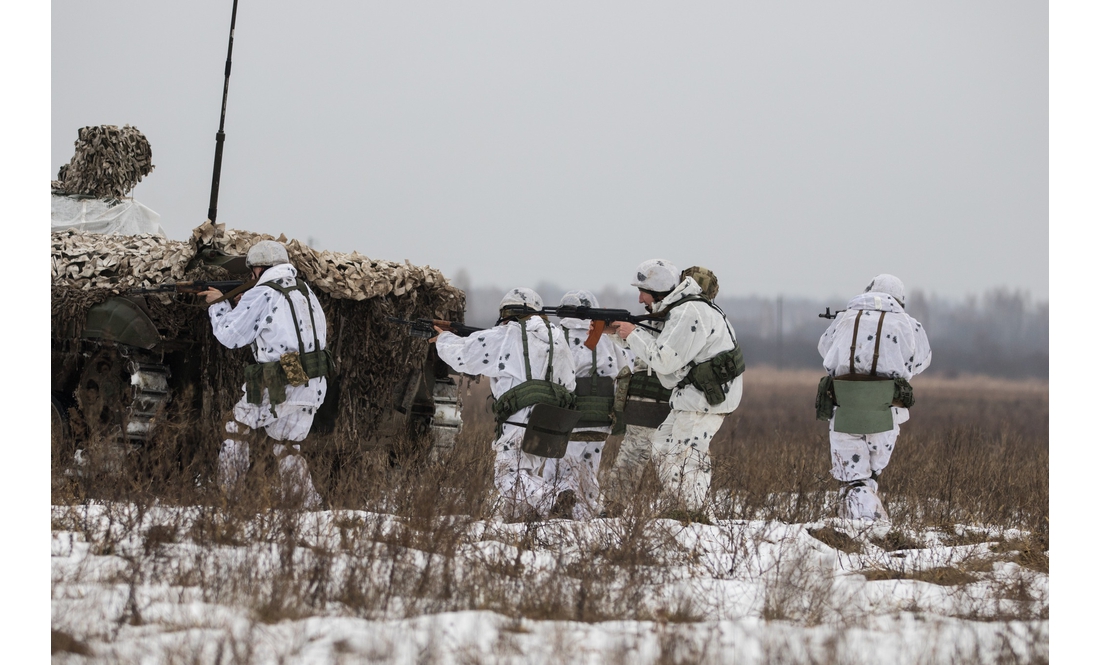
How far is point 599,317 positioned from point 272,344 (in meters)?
2.31

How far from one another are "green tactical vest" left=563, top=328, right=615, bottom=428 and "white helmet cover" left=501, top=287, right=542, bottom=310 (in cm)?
33

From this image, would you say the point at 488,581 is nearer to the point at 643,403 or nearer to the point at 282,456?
the point at 282,456

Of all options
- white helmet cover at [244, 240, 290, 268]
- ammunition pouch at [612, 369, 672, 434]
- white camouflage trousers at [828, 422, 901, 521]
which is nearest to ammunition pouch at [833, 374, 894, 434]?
white camouflage trousers at [828, 422, 901, 521]

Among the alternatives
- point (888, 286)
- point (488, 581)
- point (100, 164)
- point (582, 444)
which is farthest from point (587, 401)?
point (100, 164)

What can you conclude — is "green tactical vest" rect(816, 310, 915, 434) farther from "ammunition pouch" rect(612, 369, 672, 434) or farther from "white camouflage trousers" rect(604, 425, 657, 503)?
"white camouflage trousers" rect(604, 425, 657, 503)

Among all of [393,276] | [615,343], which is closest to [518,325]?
[615,343]

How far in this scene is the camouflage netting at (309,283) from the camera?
7270 mm

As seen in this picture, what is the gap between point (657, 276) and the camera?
291 inches

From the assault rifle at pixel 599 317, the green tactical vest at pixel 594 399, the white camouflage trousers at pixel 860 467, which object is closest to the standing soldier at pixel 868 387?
the white camouflage trousers at pixel 860 467

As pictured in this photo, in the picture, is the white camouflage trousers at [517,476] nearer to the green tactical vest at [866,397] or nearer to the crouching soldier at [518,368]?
the crouching soldier at [518,368]

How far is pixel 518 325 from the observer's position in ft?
23.7

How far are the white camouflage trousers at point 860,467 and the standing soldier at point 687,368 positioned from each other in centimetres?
85

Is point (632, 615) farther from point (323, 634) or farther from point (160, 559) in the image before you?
point (160, 559)

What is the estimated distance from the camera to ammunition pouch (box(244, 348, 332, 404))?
664cm
